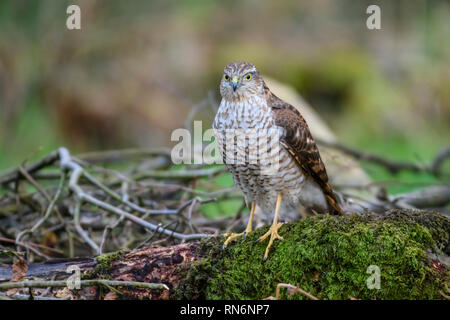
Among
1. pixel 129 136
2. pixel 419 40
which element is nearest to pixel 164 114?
pixel 129 136

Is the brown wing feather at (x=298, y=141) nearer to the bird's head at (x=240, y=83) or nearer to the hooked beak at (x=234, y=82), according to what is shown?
the bird's head at (x=240, y=83)

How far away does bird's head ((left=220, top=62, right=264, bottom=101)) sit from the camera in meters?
3.38

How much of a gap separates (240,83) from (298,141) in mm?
563

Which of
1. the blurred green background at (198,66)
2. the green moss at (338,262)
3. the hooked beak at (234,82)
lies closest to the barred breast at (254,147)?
the hooked beak at (234,82)

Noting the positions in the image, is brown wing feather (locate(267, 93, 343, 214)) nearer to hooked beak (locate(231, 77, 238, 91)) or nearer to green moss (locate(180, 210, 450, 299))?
hooked beak (locate(231, 77, 238, 91))

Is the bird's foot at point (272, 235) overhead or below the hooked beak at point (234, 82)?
below

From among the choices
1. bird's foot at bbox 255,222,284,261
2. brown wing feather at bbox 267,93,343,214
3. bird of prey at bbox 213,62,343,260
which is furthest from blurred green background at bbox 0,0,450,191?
bird's foot at bbox 255,222,284,261

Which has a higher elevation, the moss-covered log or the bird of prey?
the bird of prey

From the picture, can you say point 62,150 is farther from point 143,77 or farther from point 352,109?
point 352,109

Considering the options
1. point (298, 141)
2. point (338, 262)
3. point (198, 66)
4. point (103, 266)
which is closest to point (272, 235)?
point (338, 262)

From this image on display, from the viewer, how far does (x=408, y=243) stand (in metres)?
2.65

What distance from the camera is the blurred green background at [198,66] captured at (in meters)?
10.6

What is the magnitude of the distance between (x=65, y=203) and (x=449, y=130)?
27.6 feet

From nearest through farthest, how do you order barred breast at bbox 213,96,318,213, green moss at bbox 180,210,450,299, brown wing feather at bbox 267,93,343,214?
green moss at bbox 180,210,450,299, barred breast at bbox 213,96,318,213, brown wing feather at bbox 267,93,343,214
